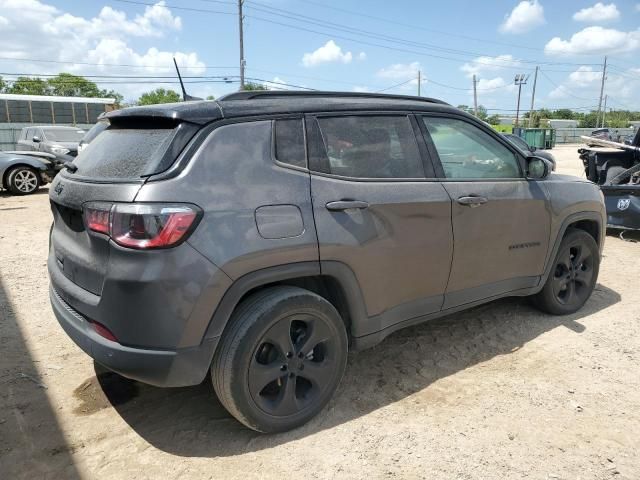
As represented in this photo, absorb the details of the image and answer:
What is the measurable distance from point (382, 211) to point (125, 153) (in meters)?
1.44

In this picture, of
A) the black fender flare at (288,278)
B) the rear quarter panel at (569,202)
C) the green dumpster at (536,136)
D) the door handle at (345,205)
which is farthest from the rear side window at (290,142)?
the green dumpster at (536,136)

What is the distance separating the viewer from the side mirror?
12.5ft

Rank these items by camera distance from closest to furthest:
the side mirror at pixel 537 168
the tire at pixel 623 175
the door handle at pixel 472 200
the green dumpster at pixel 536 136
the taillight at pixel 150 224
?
the taillight at pixel 150 224 → the door handle at pixel 472 200 → the side mirror at pixel 537 168 → the tire at pixel 623 175 → the green dumpster at pixel 536 136

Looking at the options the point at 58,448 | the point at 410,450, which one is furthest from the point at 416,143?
the point at 58,448

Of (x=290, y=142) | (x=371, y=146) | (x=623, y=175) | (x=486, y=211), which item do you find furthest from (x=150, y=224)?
(x=623, y=175)

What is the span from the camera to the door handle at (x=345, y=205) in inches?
107

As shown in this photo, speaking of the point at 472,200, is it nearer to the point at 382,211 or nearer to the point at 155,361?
the point at 382,211

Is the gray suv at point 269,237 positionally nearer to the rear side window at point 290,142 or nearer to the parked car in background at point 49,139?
the rear side window at point 290,142

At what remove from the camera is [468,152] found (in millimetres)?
3615

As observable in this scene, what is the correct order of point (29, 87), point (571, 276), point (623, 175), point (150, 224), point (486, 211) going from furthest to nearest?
point (29, 87), point (623, 175), point (571, 276), point (486, 211), point (150, 224)

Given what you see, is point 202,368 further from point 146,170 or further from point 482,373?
point 482,373

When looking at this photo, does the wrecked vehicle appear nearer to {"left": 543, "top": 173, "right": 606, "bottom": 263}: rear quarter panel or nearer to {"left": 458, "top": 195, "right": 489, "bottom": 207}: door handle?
{"left": 543, "top": 173, "right": 606, "bottom": 263}: rear quarter panel

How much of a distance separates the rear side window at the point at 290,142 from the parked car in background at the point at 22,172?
11.6m

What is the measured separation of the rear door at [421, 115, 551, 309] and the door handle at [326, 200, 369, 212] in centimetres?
76
